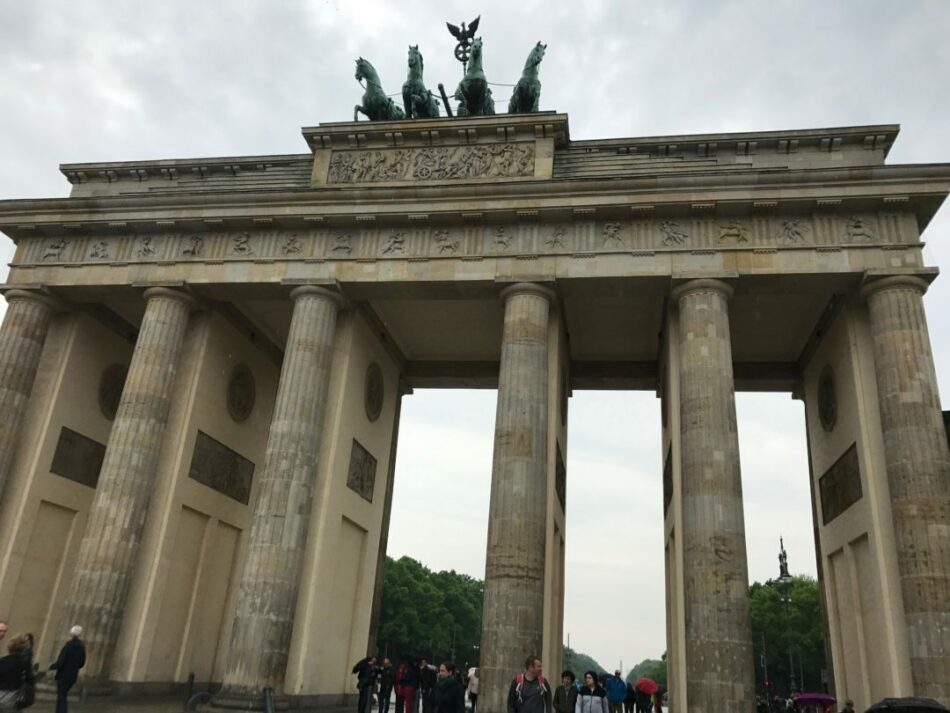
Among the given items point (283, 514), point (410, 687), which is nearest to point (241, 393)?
point (283, 514)

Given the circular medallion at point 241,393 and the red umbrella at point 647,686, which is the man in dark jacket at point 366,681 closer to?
the red umbrella at point 647,686

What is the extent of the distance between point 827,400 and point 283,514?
15.7 meters

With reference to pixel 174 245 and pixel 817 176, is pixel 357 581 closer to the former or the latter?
pixel 174 245

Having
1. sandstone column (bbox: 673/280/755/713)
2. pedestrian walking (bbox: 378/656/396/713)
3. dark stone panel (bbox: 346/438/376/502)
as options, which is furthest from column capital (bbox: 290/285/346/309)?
pedestrian walking (bbox: 378/656/396/713)

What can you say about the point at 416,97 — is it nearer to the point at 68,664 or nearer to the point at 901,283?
the point at 901,283

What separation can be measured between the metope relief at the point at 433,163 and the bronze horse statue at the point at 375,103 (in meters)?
2.53

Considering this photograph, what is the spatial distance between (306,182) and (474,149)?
538 cm

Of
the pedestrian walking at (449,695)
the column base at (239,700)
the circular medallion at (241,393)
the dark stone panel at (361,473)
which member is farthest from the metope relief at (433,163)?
the column base at (239,700)

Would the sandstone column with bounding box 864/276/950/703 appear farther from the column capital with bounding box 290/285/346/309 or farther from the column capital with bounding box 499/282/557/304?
the column capital with bounding box 290/285/346/309

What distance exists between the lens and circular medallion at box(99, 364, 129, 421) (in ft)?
78.3

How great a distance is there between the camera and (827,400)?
2122cm

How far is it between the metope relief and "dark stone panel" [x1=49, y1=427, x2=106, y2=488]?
1137cm

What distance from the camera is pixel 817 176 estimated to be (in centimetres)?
1830

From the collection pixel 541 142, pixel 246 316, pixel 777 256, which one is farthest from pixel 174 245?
pixel 777 256
